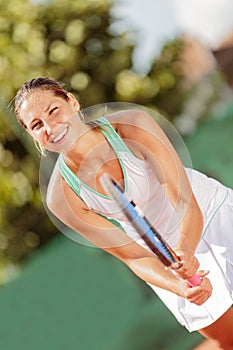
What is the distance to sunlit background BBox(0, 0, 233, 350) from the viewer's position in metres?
1.89

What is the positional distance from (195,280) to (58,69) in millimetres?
557

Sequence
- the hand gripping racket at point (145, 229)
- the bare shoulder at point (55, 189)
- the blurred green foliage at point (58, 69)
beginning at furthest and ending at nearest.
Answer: the blurred green foliage at point (58, 69) → the bare shoulder at point (55, 189) → the hand gripping racket at point (145, 229)

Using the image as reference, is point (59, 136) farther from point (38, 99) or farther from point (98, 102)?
point (98, 102)

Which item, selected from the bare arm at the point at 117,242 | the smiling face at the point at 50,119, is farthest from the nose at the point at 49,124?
the bare arm at the point at 117,242

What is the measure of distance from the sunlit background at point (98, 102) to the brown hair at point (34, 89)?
7.1 inches

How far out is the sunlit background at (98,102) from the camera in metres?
1.89

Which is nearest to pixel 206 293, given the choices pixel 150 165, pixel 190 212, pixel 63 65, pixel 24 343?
pixel 190 212

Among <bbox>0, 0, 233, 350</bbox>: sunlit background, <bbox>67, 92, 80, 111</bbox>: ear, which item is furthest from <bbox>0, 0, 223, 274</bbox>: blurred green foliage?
<bbox>67, 92, 80, 111</bbox>: ear

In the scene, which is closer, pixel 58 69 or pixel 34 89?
pixel 34 89

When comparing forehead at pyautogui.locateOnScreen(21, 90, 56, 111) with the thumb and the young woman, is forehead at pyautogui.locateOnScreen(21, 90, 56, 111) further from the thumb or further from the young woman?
the thumb

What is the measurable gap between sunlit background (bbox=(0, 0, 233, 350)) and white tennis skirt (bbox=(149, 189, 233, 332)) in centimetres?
19

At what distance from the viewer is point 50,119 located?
1621 mm

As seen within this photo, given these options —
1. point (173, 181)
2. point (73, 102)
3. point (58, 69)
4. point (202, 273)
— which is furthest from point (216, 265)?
point (58, 69)

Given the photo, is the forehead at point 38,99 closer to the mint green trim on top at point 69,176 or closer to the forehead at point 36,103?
the forehead at point 36,103
